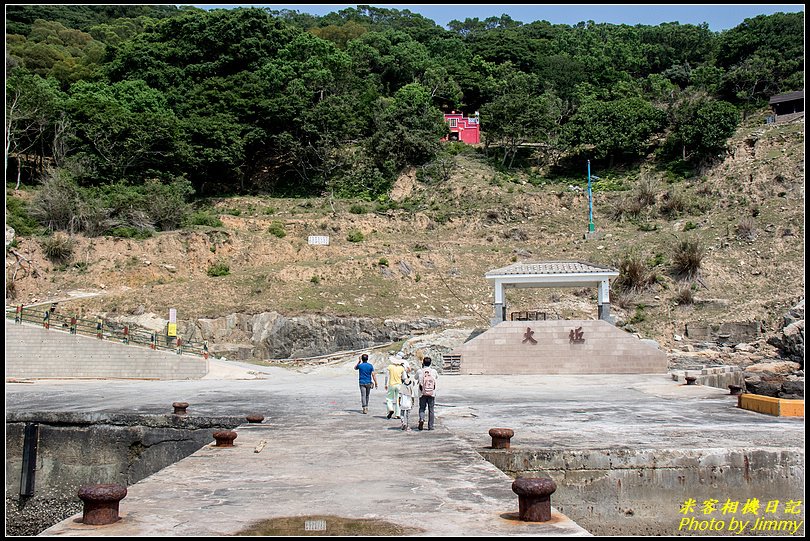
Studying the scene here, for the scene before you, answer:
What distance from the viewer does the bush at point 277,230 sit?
49562 mm

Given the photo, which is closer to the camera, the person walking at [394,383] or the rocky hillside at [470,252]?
the person walking at [394,383]

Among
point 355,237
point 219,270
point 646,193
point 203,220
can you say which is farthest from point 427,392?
point 646,193

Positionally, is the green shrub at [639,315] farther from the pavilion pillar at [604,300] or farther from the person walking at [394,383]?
the person walking at [394,383]

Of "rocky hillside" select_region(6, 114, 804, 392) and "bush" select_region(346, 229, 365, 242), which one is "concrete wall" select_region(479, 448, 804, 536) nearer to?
"rocky hillside" select_region(6, 114, 804, 392)

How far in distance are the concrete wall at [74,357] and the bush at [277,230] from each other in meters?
20.9

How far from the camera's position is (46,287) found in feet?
138

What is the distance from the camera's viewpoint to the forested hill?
51938 mm

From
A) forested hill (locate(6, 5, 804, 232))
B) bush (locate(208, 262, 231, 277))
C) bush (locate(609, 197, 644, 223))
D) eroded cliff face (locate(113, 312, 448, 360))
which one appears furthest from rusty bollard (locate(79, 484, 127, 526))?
bush (locate(609, 197, 644, 223))

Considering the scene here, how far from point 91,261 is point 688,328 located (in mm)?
34696

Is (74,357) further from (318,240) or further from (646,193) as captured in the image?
(646,193)

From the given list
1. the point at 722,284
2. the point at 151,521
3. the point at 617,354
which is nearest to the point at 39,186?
the point at 617,354

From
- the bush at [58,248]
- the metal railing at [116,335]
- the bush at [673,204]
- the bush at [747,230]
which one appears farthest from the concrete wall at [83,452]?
the bush at [673,204]

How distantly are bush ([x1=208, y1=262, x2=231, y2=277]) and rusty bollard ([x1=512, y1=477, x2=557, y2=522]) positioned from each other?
133 ft

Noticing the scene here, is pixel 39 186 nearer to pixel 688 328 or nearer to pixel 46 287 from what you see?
pixel 46 287
